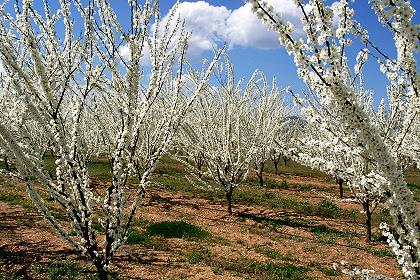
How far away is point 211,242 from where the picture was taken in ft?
41.1

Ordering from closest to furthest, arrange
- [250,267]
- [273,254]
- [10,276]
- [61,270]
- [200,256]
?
[10,276] < [61,270] < [250,267] < [200,256] < [273,254]

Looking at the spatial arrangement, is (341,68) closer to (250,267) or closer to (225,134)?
(250,267)

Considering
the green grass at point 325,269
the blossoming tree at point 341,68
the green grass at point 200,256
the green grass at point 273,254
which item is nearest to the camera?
the blossoming tree at point 341,68

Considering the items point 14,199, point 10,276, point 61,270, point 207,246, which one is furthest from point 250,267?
point 14,199

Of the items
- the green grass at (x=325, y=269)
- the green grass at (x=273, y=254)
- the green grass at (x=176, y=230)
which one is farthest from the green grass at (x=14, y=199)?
the green grass at (x=325, y=269)

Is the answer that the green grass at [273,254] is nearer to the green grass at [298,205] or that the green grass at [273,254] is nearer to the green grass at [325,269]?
the green grass at [325,269]

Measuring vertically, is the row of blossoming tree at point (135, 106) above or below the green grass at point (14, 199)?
above

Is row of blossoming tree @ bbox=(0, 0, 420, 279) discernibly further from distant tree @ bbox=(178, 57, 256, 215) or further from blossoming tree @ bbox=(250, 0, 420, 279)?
distant tree @ bbox=(178, 57, 256, 215)

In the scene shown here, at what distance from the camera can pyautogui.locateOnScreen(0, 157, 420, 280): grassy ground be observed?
971cm

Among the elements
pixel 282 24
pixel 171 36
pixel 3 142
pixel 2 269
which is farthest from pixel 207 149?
pixel 282 24

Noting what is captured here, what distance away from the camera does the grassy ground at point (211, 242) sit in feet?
31.9

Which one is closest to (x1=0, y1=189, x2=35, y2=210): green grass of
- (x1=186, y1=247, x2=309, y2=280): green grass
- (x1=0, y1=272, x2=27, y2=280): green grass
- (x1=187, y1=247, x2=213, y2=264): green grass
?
(x1=0, y1=272, x2=27, y2=280): green grass

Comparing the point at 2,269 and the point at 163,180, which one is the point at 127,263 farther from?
the point at 163,180

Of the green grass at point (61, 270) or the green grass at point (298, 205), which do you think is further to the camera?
the green grass at point (298, 205)
